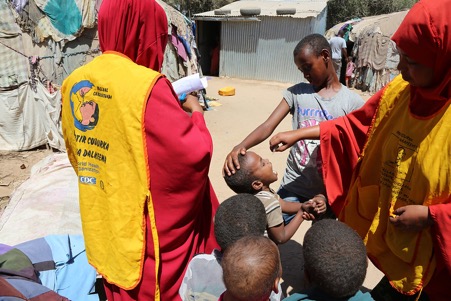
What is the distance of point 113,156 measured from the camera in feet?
5.62

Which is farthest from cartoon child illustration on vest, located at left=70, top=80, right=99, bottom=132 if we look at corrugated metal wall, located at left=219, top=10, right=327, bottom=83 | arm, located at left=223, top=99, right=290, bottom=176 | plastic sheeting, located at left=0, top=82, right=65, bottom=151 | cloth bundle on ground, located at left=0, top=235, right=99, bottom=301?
corrugated metal wall, located at left=219, top=10, right=327, bottom=83

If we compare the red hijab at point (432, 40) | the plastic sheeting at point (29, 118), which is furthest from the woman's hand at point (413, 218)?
the plastic sheeting at point (29, 118)

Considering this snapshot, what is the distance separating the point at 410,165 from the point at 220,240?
0.93m

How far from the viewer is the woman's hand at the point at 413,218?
5.42 feet

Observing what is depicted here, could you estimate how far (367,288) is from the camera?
10.9 ft

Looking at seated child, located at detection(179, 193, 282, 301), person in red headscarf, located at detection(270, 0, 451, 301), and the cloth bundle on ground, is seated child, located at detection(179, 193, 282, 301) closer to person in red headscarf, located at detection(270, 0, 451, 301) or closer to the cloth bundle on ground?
person in red headscarf, located at detection(270, 0, 451, 301)

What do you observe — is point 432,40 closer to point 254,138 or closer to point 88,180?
point 254,138

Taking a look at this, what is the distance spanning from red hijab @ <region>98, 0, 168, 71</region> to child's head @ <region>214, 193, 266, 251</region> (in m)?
0.82

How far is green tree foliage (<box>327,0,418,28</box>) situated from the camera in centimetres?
2467

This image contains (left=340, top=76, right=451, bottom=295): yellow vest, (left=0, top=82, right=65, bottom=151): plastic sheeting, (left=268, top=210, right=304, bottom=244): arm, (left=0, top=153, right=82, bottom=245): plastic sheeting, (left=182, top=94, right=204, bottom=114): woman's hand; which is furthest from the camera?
(left=0, top=82, right=65, bottom=151): plastic sheeting

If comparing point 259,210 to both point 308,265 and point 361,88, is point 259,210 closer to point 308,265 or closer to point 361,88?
point 308,265

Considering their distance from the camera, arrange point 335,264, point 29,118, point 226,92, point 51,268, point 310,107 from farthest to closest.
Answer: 1. point 226,92
2. point 29,118
3. point 51,268
4. point 310,107
5. point 335,264

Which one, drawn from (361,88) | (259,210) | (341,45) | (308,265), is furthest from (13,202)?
(361,88)

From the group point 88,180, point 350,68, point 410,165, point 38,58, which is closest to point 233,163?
point 88,180
